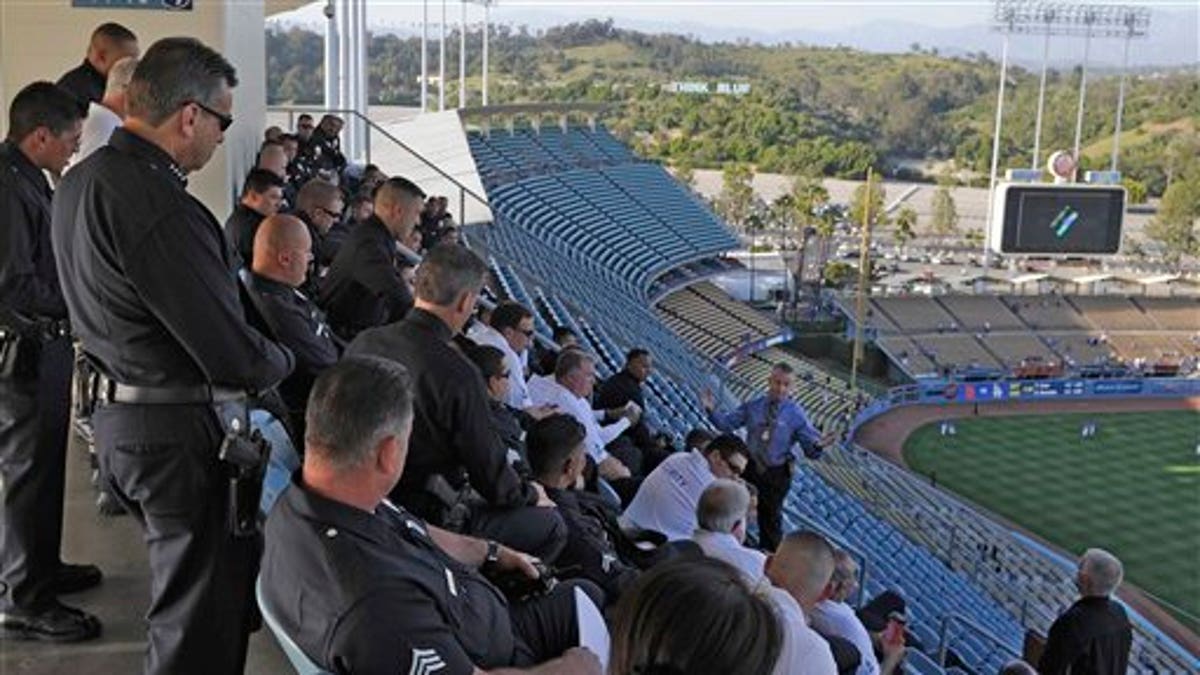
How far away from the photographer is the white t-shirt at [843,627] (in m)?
4.07

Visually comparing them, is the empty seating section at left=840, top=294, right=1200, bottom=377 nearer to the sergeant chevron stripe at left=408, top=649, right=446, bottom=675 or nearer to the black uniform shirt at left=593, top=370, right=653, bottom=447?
the black uniform shirt at left=593, top=370, right=653, bottom=447

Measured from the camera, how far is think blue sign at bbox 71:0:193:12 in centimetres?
687

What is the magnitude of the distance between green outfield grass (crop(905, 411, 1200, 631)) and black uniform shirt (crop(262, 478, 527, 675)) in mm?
17344

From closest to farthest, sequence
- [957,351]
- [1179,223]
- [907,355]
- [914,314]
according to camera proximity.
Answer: [907,355] < [957,351] < [914,314] < [1179,223]

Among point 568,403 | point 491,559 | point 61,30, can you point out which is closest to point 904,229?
point 61,30

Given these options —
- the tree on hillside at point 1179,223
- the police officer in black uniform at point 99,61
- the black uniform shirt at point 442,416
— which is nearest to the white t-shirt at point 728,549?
the black uniform shirt at point 442,416

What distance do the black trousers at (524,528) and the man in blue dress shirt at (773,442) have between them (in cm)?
421

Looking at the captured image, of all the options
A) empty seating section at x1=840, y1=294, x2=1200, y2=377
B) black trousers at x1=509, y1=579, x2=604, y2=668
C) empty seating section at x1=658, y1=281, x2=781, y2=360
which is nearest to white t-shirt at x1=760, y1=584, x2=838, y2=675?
black trousers at x1=509, y1=579, x2=604, y2=668

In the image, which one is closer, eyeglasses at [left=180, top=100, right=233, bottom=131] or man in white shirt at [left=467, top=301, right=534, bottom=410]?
eyeglasses at [left=180, top=100, right=233, bottom=131]

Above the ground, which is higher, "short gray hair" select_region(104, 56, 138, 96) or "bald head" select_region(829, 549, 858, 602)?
"short gray hair" select_region(104, 56, 138, 96)

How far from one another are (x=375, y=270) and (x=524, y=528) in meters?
1.65

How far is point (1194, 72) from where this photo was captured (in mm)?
110938

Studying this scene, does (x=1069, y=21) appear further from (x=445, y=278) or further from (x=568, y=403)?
(x=445, y=278)

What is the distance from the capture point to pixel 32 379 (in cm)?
338
